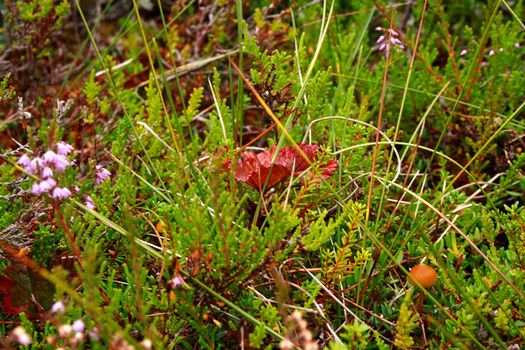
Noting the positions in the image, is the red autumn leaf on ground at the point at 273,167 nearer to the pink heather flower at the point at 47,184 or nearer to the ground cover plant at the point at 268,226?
the ground cover plant at the point at 268,226

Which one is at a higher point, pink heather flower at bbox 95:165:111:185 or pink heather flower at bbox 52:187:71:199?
pink heather flower at bbox 52:187:71:199

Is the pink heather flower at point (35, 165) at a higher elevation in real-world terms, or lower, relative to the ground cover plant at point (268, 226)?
higher

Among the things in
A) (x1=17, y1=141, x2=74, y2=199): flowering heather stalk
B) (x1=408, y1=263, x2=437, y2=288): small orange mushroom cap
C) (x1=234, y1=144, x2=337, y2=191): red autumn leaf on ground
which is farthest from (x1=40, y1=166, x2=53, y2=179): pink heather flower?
(x1=408, y1=263, x2=437, y2=288): small orange mushroom cap

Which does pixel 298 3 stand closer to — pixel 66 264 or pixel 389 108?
pixel 389 108

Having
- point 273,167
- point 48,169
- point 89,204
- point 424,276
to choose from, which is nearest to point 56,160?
point 48,169

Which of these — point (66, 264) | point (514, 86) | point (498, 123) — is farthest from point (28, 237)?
point (514, 86)

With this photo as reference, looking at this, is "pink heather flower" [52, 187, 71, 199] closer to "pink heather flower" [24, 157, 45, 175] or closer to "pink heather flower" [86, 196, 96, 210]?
"pink heather flower" [24, 157, 45, 175]

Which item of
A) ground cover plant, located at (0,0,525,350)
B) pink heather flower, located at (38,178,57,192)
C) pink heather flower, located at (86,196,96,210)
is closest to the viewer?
pink heather flower, located at (38,178,57,192)

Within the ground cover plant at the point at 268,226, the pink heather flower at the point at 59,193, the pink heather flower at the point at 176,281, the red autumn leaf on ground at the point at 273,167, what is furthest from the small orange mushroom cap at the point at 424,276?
the pink heather flower at the point at 59,193

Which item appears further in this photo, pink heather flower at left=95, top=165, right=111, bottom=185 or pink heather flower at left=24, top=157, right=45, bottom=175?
pink heather flower at left=95, top=165, right=111, bottom=185
